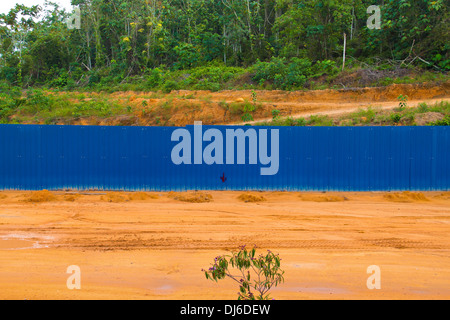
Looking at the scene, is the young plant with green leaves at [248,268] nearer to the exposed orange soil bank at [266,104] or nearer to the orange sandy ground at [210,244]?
the orange sandy ground at [210,244]

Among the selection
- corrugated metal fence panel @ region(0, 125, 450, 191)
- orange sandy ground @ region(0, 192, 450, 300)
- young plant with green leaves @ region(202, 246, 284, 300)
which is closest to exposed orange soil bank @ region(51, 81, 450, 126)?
corrugated metal fence panel @ region(0, 125, 450, 191)

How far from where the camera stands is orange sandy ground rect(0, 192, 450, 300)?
501 cm

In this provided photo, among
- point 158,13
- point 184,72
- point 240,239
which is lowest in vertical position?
point 240,239

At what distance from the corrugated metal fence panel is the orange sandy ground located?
3.16 feet

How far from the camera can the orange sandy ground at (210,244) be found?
5.01 m

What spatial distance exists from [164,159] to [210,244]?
18.4 feet

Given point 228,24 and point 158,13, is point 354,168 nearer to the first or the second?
point 228,24

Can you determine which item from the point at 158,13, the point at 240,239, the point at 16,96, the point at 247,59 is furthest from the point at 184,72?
the point at 240,239

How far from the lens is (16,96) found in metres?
26.1

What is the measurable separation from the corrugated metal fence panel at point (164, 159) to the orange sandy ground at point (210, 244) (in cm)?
96

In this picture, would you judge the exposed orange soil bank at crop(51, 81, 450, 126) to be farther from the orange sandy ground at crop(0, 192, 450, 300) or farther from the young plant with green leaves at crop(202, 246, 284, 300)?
the young plant with green leaves at crop(202, 246, 284, 300)

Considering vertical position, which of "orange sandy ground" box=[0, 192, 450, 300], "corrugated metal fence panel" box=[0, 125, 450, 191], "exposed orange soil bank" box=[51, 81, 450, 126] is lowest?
"orange sandy ground" box=[0, 192, 450, 300]

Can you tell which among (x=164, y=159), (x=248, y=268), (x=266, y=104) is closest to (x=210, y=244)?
(x=248, y=268)

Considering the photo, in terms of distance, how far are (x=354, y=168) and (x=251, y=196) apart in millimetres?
3490
